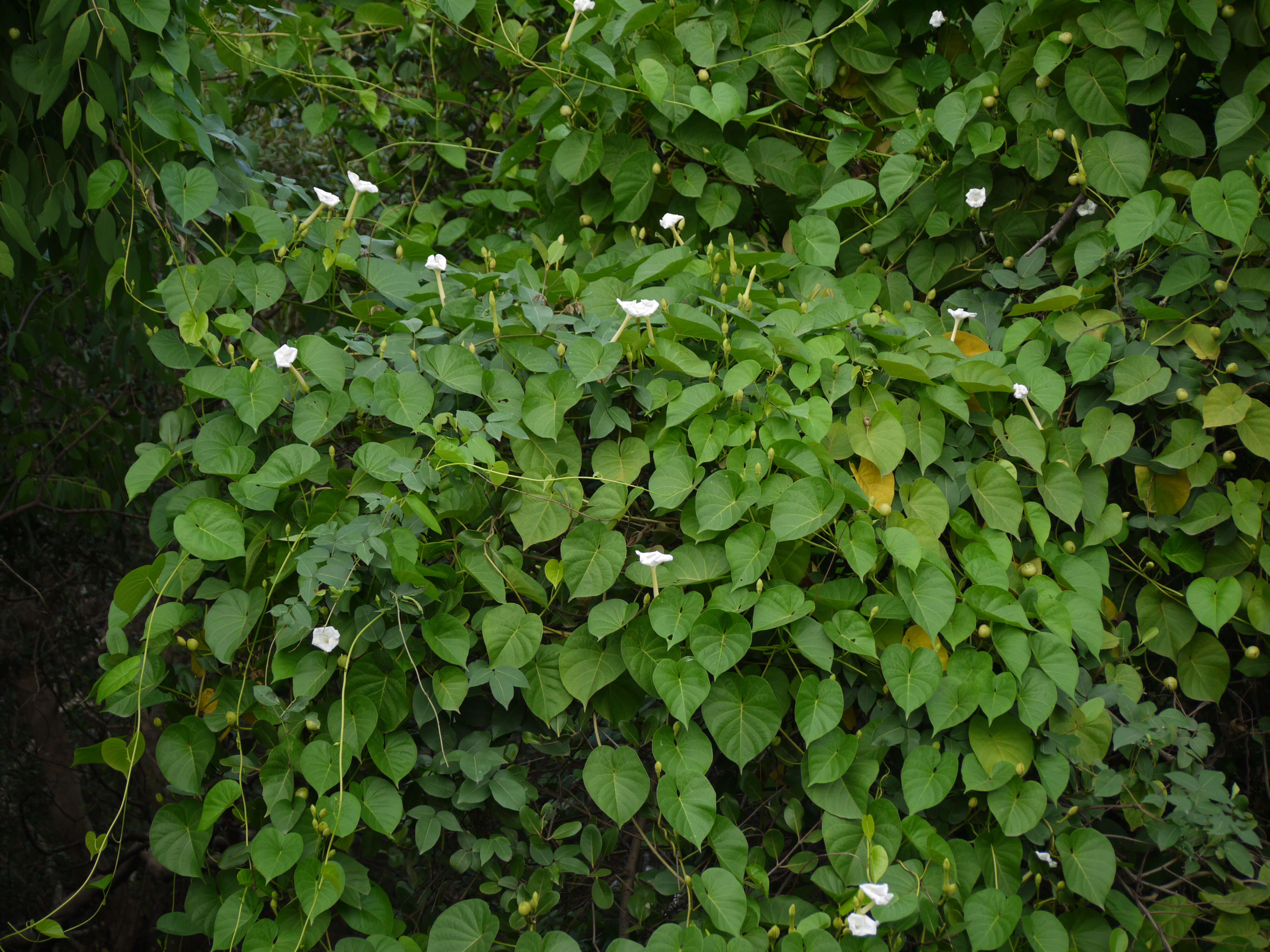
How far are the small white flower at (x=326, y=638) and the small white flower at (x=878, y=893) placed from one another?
2.84ft

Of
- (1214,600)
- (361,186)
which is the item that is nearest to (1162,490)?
(1214,600)

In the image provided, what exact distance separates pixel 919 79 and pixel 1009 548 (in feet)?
4.32

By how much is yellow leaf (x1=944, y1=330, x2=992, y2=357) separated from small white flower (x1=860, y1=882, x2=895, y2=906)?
1152 millimetres

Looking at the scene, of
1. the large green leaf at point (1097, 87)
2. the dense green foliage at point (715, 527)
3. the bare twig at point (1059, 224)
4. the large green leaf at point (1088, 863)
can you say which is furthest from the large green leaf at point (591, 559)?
the large green leaf at point (1097, 87)

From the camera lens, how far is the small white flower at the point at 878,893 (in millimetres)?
1340

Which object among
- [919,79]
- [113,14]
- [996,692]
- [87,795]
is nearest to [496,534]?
[996,692]

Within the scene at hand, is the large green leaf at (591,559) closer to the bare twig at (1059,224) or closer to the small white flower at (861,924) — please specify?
the small white flower at (861,924)

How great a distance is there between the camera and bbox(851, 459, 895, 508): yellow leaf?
1.74 m

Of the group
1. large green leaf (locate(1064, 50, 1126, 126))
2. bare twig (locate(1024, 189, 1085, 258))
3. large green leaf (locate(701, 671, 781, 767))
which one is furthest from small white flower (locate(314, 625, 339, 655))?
large green leaf (locate(1064, 50, 1126, 126))

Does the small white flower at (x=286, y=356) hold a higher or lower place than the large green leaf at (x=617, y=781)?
higher

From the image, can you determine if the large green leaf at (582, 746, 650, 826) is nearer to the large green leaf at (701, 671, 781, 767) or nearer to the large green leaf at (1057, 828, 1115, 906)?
the large green leaf at (701, 671, 781, 767)

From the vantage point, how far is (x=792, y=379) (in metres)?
1.73

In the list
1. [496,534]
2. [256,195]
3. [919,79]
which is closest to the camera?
[496,534]

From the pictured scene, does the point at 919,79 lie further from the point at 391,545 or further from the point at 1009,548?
the point at 391,545
